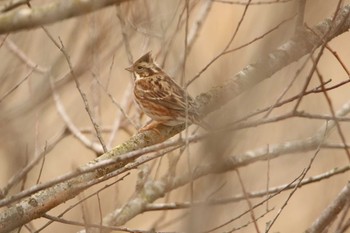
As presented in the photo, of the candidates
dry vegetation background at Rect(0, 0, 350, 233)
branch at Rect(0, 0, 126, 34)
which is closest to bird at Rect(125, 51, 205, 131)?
dry vegetation background at Rect(0, 0, 350, 233)

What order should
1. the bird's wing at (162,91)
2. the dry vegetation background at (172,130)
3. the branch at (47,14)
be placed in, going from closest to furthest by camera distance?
the dry vegetation background at (172,130)
the branch at (47,14)
the bird's wing at (162,91)

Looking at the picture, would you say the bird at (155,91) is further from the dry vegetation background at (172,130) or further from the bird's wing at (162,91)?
the dry vegetation background at (172,130)

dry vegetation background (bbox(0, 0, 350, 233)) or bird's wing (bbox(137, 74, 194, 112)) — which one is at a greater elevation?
bird's wing (bbox(137, 74, 194, 112))

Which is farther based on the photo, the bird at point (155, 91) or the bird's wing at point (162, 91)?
the bird's wing at point (162, 91)

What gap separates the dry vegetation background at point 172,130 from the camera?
304 centimetres

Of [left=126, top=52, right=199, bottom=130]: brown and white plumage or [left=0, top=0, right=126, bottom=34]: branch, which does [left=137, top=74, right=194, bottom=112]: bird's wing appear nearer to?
[left=126, top=52, right=199, bottom=130]: brown and white plumage

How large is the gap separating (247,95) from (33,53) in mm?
5501

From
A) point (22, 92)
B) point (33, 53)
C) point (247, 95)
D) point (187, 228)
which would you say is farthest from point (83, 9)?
point (22, 92)

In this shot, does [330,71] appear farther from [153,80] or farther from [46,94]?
[46,94]

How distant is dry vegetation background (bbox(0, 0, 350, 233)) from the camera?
3.04 meters

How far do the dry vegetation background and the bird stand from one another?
181mm

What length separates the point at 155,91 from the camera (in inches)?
284

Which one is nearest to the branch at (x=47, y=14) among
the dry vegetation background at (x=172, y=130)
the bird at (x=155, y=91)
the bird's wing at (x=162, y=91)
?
the dry vegetation background at (x=172, y=130)

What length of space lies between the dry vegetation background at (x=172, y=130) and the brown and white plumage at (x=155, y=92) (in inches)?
7.1
